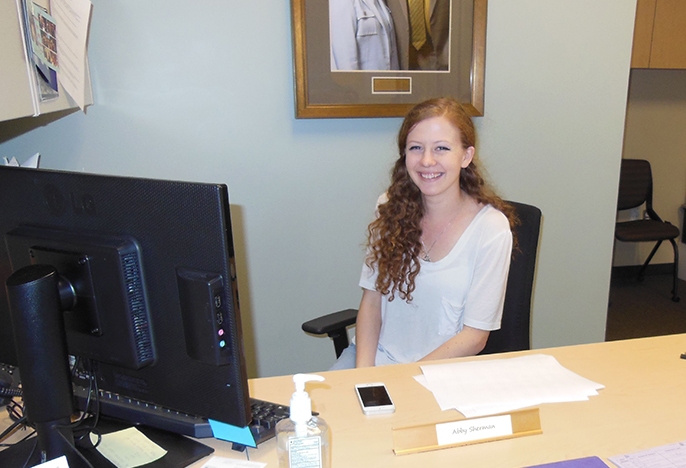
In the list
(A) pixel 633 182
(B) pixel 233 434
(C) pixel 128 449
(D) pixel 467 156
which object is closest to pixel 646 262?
(A) pixel 633 182

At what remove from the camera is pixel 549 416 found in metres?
1.02

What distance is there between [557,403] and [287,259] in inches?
49.0

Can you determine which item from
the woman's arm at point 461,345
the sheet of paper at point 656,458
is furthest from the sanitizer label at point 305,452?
the woman's arm at point 461,345

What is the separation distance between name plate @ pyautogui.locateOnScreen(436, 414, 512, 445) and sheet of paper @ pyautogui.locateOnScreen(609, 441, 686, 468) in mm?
175

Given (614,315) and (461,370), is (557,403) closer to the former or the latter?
(461,370)

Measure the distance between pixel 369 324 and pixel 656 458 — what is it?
0.87m

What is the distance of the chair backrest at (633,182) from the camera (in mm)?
3807

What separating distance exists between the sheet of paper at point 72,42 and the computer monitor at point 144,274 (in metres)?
0.84

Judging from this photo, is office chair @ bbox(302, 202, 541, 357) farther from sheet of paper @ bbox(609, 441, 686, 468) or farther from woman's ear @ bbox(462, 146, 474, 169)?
sheet of paper @ bbox(609, 441, 686, 468)

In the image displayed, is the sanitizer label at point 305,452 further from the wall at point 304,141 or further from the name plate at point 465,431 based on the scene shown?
the wall at point 304,141

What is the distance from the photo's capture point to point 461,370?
1.19 meters

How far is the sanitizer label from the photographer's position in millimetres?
766

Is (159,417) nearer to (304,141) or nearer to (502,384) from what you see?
(502,384)

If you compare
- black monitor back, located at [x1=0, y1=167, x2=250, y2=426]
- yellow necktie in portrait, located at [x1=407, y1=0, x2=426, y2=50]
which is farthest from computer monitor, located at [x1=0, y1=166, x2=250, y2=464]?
yellow necktie in portrait, located at [x1=407, y1=0, x2=426, y2=50]
